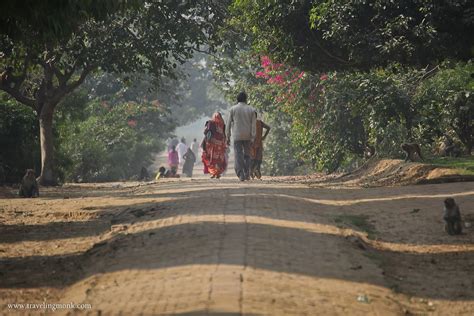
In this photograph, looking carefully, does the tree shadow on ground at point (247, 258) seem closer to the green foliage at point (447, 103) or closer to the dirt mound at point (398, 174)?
the dirt mound at point (398, 174)

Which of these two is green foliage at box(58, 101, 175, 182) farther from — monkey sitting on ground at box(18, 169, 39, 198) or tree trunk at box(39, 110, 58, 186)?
monkey sitting on ground at box(18, 169, 39, 198)

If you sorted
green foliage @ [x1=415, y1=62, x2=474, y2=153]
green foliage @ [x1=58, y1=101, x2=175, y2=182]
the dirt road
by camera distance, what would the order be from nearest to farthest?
the dirt road → green foliage @ [x1=415, y1=62, x2=474, y2=153] → green foliage @ [x1=58, y1=101, x2=175, y2=182]

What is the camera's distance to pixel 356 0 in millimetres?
14219

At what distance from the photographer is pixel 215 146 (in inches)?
835

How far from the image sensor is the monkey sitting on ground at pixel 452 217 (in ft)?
33.5

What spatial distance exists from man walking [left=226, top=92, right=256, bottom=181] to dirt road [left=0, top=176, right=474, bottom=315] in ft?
13.9

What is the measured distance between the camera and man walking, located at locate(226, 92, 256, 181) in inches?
711

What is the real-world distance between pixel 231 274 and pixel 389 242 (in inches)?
136

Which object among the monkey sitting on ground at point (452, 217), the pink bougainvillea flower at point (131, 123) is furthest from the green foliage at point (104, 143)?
the monkey sitting on ground at point (452, 217)

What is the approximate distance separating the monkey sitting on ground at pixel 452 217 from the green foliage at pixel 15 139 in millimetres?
13778

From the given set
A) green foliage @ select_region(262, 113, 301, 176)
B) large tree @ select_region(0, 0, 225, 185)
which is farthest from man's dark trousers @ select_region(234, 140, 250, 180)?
green foliage @ select_region(262, 113, 301, 176)

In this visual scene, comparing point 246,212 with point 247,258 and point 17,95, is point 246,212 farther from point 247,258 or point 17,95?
point 17,95

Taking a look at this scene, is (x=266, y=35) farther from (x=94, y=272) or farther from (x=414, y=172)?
(x=94, y=272)

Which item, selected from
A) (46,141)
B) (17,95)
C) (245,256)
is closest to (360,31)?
(245,256)
